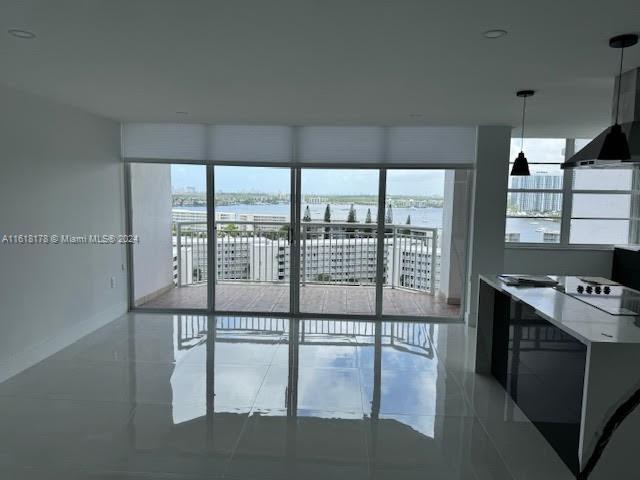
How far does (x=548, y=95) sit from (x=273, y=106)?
2299 millimetres

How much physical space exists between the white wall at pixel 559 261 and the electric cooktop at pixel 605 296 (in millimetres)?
2882

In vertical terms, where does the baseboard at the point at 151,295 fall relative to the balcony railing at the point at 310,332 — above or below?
above

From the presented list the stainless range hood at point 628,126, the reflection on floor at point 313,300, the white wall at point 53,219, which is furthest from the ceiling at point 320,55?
the reflection on floor at point 313,300

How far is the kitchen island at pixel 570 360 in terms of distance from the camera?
6.93ft

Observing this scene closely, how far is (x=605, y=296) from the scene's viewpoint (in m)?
3.05

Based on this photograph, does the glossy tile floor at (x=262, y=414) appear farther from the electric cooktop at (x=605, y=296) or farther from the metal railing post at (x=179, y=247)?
the metal railing post at (x=179, y=247)

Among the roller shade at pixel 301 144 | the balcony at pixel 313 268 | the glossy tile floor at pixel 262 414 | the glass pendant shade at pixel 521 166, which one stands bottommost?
the glossy tile floor at pixel 262 414

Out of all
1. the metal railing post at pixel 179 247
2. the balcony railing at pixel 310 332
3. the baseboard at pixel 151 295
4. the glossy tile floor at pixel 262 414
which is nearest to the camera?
the glossy tile floor at pixel 262 414

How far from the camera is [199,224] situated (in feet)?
20.0

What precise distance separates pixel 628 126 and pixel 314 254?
3881mm

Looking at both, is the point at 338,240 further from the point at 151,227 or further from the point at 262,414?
the point at 262,414

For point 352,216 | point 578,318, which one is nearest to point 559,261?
point 352,216

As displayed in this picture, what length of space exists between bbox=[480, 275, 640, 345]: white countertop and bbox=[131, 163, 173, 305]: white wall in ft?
14.4

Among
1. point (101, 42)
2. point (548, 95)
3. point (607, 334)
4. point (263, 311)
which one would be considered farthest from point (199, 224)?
point (607, 334)
